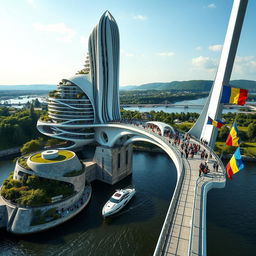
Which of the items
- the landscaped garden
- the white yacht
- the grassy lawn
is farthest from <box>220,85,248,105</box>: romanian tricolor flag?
the grassy lawn

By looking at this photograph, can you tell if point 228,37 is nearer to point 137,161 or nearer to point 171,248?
point 171,248

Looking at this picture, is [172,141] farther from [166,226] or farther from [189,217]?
[166,226]

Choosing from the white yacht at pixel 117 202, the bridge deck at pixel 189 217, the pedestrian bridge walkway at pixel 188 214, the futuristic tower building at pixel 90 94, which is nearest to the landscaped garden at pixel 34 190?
the white yacht at pixel 117 202

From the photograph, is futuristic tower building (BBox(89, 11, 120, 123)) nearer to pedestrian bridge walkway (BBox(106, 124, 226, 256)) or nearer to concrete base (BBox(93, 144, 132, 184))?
concrete base (BBox(93, 144, 132, 184))

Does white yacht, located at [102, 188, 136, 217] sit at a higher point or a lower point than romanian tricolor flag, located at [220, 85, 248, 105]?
lower

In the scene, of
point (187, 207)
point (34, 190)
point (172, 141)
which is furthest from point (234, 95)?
point (34, 190)

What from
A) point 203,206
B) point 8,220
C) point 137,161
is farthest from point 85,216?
point 137,161
